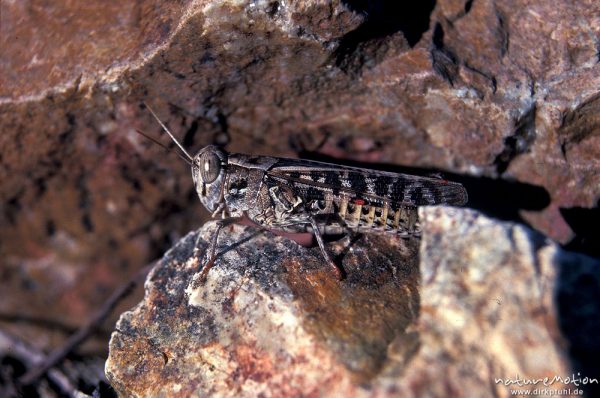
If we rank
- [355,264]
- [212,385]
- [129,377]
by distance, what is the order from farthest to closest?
[355,264] < [129,377] < [212,385]

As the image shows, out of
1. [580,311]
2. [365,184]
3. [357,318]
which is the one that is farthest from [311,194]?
[580,311]

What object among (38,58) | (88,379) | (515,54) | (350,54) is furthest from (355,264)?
(38,58)

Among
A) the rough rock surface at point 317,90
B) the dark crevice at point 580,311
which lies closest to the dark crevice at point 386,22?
the rough rock surface at point 317,90

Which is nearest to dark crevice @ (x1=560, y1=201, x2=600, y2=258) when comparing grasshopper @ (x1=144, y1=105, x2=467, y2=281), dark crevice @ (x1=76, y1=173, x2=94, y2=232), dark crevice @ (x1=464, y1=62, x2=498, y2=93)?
grasshopper @ (x1=144, y1=105, x2=467, y2=281)

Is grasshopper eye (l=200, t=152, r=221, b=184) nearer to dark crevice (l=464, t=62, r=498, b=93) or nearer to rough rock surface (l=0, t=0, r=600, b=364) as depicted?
rough rock surface (l=0, t=0, r=600, b=364)

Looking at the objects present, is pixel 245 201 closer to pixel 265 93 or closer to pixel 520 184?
pixel 265 93

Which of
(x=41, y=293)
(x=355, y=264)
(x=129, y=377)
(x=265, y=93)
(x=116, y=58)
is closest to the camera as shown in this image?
(x=129, y=377)
